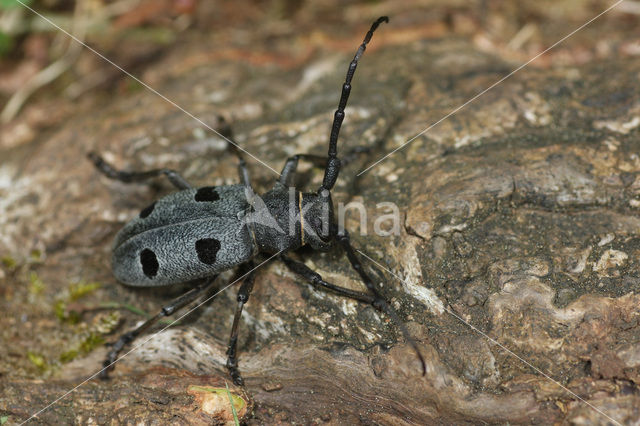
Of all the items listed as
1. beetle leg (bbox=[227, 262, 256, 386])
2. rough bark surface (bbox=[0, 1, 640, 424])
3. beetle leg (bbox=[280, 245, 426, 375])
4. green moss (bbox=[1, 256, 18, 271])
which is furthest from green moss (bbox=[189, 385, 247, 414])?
green moss (bbox=[1, 256, 18, 271])

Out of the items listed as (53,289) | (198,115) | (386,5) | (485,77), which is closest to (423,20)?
(386,5)

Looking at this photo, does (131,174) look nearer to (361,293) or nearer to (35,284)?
(35,284)

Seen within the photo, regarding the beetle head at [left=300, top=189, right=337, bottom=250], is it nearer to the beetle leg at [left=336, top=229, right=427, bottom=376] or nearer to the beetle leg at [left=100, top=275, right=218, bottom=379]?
the beetle leg at [left=336, top=229, right=427, bottom=376]

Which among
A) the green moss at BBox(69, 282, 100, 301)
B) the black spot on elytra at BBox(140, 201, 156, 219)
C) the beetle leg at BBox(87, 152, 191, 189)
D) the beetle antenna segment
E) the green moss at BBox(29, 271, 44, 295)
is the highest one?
the beetle antenna segment

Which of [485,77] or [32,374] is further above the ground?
[485,77]

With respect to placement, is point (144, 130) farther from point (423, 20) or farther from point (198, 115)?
point (423, 20)

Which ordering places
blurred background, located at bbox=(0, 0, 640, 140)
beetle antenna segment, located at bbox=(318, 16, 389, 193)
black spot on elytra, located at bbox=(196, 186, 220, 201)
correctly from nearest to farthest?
beetle antenna segment, located at bbox=(318, 16, 389, 193) → black spot on elytra, located at bbox=(196, 186, 220, 201) → blurred background, located at bbox=(0, 0, 640, 140)
